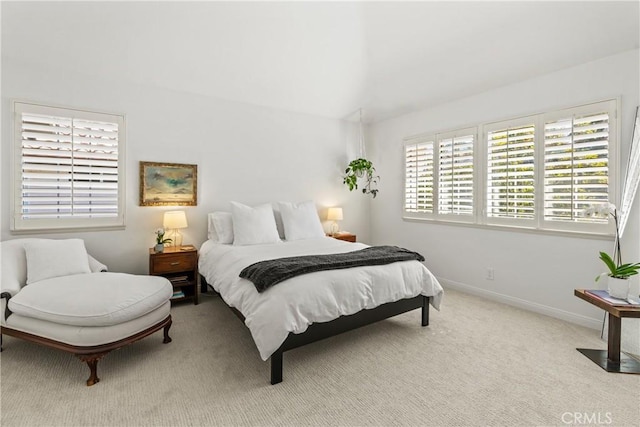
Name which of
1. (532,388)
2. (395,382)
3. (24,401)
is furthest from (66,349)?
(532,388)

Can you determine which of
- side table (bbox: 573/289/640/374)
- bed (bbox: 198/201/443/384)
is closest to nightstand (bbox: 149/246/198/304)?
bed (bbox: 198/201/443/384)

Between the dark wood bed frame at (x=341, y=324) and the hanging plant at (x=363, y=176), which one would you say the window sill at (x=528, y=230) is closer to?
the hanging plant at (x=363, y=176)

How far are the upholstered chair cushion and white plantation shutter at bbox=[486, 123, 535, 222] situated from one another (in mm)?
3697

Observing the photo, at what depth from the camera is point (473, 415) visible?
1.72m

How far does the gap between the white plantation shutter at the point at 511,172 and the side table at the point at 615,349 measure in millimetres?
1274

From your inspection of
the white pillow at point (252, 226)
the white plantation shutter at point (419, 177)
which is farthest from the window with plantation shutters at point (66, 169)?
the white plantation shutter at point (419, 177)

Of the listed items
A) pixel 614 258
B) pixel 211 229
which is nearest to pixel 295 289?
pixel 211 229

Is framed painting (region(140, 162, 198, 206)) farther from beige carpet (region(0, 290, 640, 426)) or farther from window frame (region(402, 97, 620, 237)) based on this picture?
window frame (region(402, 97, 620, 237))

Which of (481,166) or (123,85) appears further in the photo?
(481,166)

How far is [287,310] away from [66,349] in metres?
1.52

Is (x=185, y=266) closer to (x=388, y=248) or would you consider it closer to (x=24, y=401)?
(x=24, y=401)

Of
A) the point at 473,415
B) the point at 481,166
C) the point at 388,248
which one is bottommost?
the point at 473,415

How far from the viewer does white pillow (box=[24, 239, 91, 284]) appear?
8.46 ft

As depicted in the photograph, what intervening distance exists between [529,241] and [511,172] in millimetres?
805
